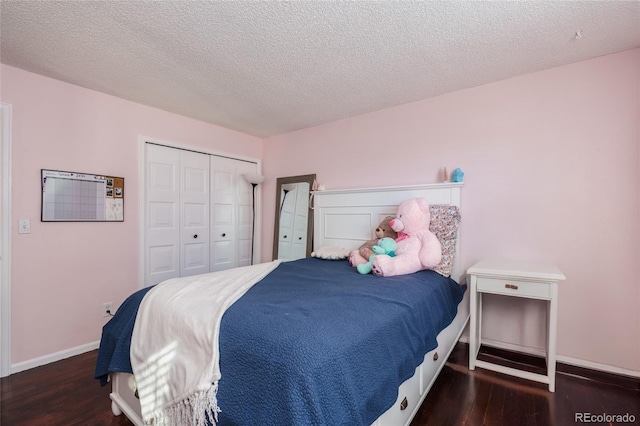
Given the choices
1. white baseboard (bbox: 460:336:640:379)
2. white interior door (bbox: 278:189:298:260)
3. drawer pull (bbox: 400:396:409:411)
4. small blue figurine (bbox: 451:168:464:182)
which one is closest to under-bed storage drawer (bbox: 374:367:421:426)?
drawer pull (bbox: 400:396:409:411)

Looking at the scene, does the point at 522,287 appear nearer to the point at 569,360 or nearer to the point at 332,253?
the point at 569,360

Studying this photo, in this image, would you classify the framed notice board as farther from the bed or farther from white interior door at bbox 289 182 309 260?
white interior door at bbox 289 182 309 260

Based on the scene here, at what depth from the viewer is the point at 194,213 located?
338cm

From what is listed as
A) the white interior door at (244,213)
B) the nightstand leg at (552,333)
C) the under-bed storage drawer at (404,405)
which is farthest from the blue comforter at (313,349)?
the white interior door at (244,213)

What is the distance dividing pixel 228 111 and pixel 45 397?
2.72 meters

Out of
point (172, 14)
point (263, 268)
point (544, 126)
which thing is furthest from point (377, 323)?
point (544, 126)

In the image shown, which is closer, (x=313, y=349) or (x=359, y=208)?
(x=313, y=349)

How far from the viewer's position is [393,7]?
1.56 m

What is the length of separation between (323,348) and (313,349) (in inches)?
1.5

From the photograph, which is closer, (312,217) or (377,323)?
(377,323)

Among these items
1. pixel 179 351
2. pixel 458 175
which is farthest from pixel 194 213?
pixel 458 175

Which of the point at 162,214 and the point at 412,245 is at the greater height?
the point at 162,214

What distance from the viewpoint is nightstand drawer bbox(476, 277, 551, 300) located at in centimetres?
186

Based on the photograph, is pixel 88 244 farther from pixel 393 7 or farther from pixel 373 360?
pixel 393 7
